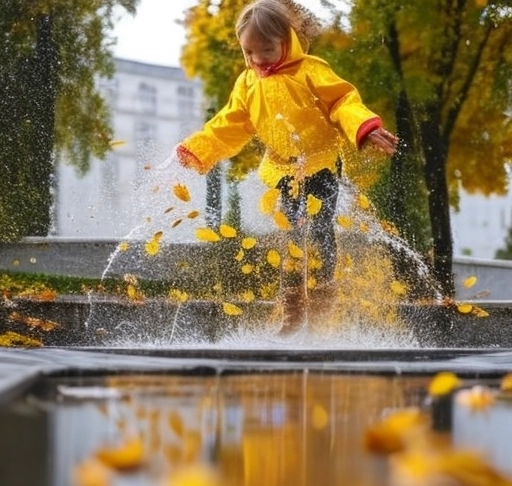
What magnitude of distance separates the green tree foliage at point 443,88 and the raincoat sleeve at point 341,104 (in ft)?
5.82

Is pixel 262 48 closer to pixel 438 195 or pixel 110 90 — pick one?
pixel 110 90

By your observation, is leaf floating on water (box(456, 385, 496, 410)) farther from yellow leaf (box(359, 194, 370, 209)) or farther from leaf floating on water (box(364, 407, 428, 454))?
yellow leaf (box(359, 194, 370, 209))

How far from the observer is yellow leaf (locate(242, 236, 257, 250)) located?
6.01m

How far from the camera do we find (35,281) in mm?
6242

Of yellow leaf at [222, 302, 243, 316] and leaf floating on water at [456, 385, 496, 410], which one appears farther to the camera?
yellow leaf at [222, 302, 243, 316]

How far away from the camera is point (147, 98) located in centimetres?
644

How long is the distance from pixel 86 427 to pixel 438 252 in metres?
4.69

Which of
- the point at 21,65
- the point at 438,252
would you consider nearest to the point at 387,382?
the point at 438,252

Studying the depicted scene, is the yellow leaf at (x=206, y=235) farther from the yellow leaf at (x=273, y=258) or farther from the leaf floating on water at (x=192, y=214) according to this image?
the yellow leaf at (x=273, y=258)

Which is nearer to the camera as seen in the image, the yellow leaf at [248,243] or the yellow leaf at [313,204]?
the yellow leaf at [313,204]

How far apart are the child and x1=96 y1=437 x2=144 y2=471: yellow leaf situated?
9.55ft

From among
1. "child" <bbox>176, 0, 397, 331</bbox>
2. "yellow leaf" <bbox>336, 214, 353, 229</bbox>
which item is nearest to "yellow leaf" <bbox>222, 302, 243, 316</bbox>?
"yellow leaf" <bbox>336, 214, 353, 229</bbox>

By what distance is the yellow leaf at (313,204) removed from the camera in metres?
4.67

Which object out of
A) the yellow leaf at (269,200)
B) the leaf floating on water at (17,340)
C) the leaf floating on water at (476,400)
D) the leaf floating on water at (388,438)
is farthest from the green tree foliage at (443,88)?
the leaf floating on water at (388,438)
